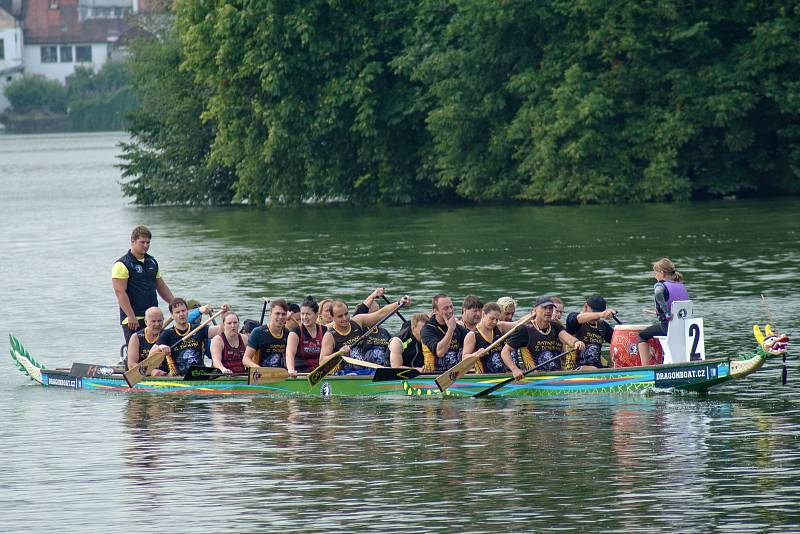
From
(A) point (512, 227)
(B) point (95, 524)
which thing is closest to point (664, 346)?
(B) point (95, 524)

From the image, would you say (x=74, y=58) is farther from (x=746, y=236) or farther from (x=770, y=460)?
(x=770, y=460)

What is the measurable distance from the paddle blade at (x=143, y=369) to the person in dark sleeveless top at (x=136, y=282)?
587mm

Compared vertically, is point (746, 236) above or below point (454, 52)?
below

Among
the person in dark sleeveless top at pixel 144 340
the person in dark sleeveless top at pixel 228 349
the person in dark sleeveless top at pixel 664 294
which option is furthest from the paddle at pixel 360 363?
the person in dark sleeveless top at pixel 664 294

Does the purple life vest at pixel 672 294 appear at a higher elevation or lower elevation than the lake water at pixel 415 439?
higher

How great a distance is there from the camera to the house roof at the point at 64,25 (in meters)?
172

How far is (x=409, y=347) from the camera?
72.1 feet

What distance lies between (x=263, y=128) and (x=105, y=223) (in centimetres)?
642

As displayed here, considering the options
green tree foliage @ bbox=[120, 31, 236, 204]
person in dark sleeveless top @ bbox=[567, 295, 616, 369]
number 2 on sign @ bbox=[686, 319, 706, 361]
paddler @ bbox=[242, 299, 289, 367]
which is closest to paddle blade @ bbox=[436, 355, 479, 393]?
person in dark sleeveless top @ bbox=[567, 295, 616, 369]

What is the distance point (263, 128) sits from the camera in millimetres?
56062

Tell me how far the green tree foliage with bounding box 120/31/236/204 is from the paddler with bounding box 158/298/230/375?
37.7 metres

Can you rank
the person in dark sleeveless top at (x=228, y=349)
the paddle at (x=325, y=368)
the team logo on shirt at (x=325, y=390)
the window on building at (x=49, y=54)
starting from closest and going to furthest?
the paddle at (x=325, y=368)
the team logo on shirt at (x=325, y=390)
the person in dark sleeveless top at (x=228, y=349)
the window on building at (x=49, y=54)

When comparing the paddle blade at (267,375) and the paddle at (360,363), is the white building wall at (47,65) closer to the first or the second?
the paddle blade at (267,375)

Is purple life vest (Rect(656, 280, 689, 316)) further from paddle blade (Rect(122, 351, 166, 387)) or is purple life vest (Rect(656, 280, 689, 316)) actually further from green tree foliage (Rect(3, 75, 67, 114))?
green tree foliage (Rect(3, 75, 67, 114))
